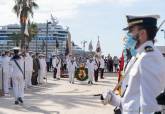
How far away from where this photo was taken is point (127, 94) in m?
4.74

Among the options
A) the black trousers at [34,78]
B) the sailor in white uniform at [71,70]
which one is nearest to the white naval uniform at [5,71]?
the black trousers at [34,78]

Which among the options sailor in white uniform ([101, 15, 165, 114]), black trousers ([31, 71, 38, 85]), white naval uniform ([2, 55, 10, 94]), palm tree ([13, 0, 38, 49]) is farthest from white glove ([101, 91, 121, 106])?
palm tree ([13, 0, 38, 49])

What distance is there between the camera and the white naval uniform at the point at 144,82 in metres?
4.54

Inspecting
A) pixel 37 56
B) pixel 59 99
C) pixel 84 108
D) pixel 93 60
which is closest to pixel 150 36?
pixel 84 108

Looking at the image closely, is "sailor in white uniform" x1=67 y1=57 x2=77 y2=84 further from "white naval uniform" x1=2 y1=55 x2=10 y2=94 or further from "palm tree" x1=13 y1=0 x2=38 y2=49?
"palm tree" x1=13 y1=0 x2=38 y2=49

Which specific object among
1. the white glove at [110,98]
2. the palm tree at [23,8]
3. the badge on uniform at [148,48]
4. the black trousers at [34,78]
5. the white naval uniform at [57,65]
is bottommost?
the white glove at [110,98]

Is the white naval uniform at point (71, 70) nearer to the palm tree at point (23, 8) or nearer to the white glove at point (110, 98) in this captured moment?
the palm tree at point (23, 8)

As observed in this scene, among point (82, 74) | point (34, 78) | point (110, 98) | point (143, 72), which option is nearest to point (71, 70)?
point (82, 74)

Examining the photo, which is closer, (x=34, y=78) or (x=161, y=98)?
(x=161, y=98)

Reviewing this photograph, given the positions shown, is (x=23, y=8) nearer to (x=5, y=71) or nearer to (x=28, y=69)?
(x=28, y=69)

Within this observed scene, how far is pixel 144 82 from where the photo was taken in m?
Answer: 4.57

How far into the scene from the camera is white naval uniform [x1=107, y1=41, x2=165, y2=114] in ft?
14.9

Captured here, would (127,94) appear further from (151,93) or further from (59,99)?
(59,99)

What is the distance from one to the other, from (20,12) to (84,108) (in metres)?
31.7
